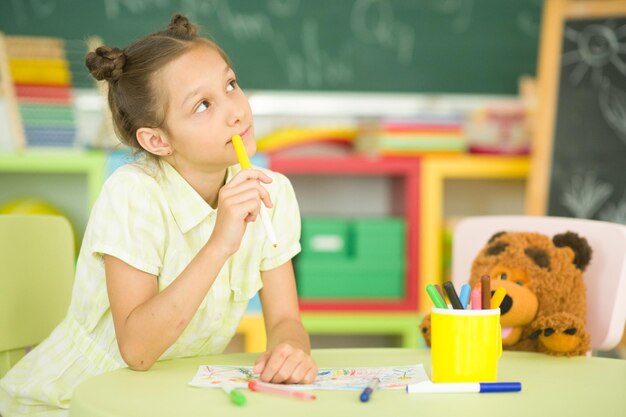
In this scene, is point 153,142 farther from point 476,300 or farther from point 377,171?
point 377,171

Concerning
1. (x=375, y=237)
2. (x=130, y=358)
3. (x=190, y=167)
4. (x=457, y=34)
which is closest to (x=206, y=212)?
(x=190, y=167)

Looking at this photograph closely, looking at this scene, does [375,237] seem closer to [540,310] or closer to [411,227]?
[411,227]

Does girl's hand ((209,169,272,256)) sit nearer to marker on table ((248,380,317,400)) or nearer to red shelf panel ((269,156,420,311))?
marker on table ((248,380,317,400))

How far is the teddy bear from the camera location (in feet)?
4.26

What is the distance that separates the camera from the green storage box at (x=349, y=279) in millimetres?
2893

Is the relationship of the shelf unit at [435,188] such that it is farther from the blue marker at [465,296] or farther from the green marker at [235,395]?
the green marker at [235,395]

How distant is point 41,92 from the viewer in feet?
9.43

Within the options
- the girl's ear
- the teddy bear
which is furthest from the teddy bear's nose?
the girl's ear

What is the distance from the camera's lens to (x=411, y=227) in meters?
2.94

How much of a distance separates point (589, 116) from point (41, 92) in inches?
71.7

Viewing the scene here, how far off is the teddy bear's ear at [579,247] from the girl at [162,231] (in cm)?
44

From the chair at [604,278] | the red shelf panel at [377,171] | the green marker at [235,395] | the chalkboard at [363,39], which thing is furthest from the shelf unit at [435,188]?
the green marker at [235,395]

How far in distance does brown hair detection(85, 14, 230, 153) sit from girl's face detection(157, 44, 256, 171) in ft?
0.05

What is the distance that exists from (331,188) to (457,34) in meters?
0.76
